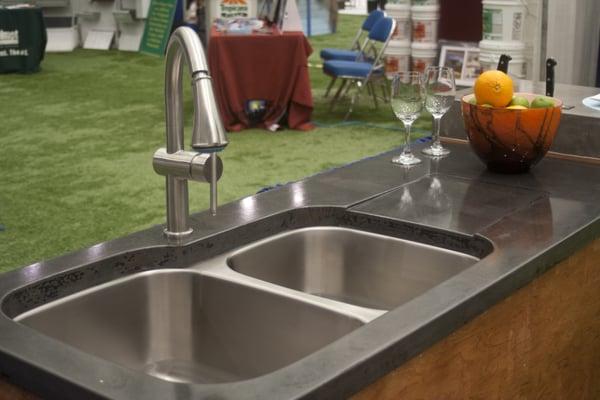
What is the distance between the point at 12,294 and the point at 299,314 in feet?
1.52

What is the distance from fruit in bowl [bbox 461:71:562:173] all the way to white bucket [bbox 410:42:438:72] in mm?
6060

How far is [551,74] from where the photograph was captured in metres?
2.33

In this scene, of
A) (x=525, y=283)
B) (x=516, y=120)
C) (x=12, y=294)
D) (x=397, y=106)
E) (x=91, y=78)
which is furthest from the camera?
A: (x=91, y=78)

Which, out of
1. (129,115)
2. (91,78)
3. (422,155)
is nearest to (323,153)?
(129,115)

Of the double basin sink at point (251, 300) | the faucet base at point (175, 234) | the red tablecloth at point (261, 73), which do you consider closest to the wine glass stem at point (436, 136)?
the double basin sink at point (251, 300)

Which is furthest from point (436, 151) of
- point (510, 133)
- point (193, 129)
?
point (193, 129)

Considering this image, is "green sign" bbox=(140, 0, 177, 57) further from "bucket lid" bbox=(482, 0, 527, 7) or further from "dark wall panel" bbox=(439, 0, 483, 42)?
"bucket lid" bbox=(482, 0, 527, 7)

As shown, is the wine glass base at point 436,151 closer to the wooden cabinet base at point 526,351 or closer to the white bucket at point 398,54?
the wooden cabinet base at point 526,351

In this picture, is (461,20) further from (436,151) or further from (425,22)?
(436,151)

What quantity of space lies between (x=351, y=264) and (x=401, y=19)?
22.1 feet

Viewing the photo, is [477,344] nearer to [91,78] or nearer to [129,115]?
[129,115]

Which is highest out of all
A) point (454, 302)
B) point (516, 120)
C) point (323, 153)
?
point (516, 120)

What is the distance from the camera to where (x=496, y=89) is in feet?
6.63

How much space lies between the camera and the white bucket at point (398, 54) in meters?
8.29
